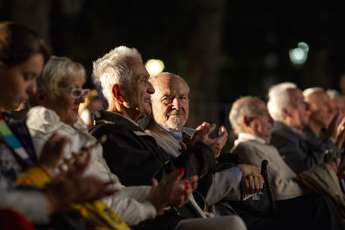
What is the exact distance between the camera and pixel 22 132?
4.23 meters

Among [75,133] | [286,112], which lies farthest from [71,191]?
[286,112]

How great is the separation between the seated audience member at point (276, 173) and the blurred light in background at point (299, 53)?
14.8 meters

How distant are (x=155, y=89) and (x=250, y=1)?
681 inches

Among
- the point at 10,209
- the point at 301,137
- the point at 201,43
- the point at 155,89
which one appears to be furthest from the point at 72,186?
the point at 201,43

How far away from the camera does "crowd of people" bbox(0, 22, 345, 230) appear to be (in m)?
4.04

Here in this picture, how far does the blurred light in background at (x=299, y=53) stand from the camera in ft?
75.9

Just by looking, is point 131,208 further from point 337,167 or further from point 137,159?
point 337,167

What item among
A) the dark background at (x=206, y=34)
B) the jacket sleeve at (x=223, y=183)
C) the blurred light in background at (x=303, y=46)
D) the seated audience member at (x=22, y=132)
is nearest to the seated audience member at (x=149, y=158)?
the jacket sleeve at (x=223, y=183)

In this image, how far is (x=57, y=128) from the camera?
4523 millimetres

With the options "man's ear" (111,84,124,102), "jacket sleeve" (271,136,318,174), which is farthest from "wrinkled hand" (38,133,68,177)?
"jacket sleeve" (271,136,318,174)

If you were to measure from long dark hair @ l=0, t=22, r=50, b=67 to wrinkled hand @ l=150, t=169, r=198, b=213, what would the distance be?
959 mm

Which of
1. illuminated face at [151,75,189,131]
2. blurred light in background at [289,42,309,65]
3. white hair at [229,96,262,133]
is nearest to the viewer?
illuminated face at [151,75,189,131]

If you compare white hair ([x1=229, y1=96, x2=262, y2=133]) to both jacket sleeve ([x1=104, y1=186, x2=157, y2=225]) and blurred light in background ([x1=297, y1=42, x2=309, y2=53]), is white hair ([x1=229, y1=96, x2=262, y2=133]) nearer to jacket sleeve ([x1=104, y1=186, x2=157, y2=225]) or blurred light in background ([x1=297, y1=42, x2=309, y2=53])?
jacket sleeve ([x1=104, y1=186, x2=157, y2=225])

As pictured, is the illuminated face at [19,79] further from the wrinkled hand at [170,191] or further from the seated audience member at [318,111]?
the seated audience member at [318,111]
